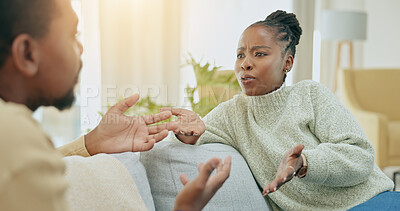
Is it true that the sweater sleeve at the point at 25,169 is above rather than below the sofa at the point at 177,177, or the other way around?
above

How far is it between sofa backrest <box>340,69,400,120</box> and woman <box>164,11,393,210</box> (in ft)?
8.58

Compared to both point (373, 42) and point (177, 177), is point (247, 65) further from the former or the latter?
point (373, 42)

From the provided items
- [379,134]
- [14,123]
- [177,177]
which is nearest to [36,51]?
[14,123]

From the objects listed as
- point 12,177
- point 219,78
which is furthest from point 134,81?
point 12,177

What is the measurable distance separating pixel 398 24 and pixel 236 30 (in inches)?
83.0

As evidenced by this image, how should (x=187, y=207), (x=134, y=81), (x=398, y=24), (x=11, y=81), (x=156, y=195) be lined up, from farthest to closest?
(x=398, y=24)
(x=134, y=81)
(x=156, y=195)
(x=187, y=207)
(x=11, y=81)

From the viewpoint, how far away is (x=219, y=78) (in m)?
2.56

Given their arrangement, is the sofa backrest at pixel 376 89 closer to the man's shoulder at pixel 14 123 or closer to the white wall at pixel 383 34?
the white wall at pixel 383 34

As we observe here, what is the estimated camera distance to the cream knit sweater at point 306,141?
1323 mm

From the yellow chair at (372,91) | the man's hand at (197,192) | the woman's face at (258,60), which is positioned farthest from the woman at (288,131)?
the yellow chair at (372,91)

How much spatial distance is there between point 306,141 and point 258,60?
30 centimetres

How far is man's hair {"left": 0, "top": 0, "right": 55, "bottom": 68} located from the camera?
1.89 feet

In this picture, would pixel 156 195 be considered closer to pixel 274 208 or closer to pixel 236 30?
pixel 274 208

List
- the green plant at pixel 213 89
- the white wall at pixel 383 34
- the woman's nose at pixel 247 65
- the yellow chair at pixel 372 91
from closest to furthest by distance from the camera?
1. the woman's nose at pixel 247 65
2. the green plant at pixel 213 89
3. the yellow chair at pixel 372 91
4. the white wall at pixel 383 34
